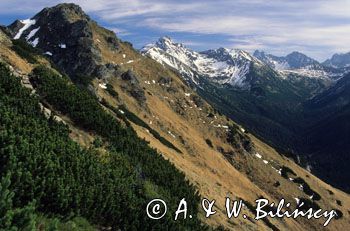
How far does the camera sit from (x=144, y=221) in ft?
78.3

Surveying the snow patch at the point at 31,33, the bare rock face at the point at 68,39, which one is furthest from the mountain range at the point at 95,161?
the snow patch at the point at 31,33

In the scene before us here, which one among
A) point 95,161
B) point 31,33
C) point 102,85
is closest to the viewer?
point 95,161

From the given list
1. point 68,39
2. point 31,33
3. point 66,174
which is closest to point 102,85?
point 68,39

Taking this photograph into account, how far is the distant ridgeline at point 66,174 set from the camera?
56.9 ft

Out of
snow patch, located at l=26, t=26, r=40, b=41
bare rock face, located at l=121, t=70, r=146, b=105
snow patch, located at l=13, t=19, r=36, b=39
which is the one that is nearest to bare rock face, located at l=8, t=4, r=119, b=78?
snow patch, located at l=26, t=26, r=40, b=41

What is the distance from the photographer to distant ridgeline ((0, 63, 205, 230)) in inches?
683

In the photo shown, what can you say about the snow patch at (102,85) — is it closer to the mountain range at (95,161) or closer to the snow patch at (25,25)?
the mountain range at (95,161)

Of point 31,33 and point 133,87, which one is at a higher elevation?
point 31,33

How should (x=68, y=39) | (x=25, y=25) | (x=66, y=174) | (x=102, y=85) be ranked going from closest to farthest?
(x=66, y=174) < (x=102, y=85) < (x=68, y=39) < (x=25, y=25)

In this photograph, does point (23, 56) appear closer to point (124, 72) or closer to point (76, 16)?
point (124, 72)

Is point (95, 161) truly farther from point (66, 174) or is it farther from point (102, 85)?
point (102, 85)

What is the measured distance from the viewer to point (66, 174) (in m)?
20.6

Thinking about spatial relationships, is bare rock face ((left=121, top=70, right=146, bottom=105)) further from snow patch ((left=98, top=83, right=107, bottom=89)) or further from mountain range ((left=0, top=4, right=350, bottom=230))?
snow patch ((left=98, top=83, right=107, bottom=89))

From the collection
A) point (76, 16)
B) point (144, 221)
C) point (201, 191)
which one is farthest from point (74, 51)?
point (144, 221)
